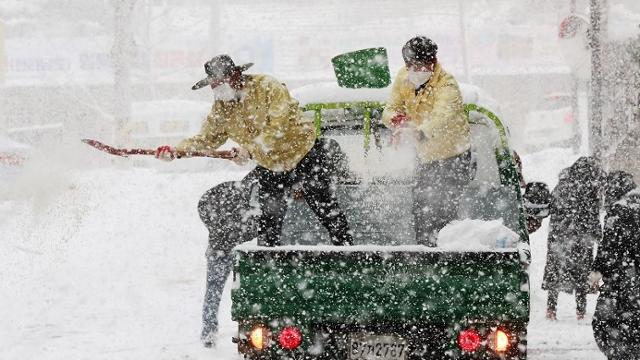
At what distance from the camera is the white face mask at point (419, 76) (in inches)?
234

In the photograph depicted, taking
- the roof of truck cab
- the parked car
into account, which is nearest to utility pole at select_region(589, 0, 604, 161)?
the roof of truck cab

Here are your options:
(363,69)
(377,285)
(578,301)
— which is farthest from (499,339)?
(578,301)

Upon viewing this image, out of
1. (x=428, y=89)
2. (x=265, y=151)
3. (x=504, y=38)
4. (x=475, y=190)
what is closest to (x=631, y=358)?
(x=475, y=190)

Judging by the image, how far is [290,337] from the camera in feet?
14.9

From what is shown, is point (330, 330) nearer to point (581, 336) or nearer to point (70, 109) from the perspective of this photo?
point (581, 336)

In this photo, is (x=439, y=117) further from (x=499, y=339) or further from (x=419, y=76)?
(x=499, y=339)

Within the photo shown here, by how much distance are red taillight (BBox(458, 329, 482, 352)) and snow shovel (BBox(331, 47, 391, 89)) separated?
284 centimetres

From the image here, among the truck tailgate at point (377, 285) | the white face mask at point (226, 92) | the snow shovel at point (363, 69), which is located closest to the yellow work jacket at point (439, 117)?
the snow shovel at point (363, 69)

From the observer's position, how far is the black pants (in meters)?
5.62

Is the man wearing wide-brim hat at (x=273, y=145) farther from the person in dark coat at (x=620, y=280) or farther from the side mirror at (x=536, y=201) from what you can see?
the person in dark coat at (x=620, y=280)

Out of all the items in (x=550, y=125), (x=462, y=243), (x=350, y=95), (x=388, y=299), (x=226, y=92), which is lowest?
(x=550, y=125)

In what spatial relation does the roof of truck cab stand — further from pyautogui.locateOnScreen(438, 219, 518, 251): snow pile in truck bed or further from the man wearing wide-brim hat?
pyautogui.locateOnScreen(438, 219, 518, 251): snow pile in truck bed

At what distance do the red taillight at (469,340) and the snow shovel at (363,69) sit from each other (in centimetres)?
284

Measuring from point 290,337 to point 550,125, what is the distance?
23.1m
